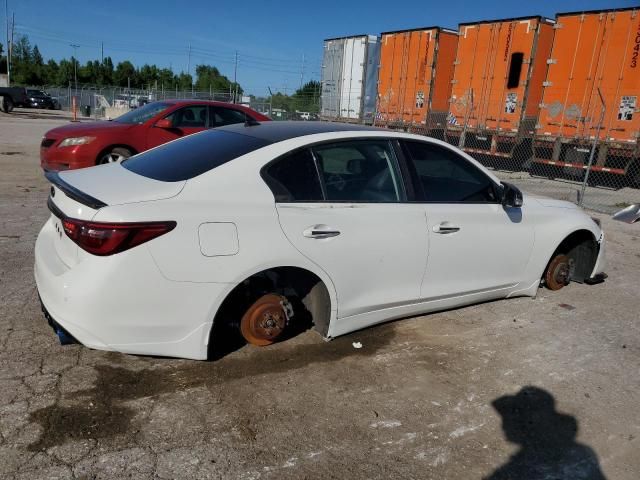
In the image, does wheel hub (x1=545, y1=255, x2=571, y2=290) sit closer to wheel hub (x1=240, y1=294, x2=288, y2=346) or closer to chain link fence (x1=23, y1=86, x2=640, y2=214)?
wheel hub (x1=240, y1=294, x2=288, y2=346)

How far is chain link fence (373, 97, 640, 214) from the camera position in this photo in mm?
12398

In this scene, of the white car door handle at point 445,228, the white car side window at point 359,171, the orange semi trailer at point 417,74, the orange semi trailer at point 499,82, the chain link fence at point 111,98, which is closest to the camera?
the white car side window at point 359,171

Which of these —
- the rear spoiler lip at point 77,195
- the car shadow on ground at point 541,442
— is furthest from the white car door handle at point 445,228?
the rear spoiler lip at point 77,195

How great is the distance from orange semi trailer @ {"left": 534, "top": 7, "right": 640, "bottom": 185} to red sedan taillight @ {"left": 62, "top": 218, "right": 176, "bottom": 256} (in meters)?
11.2

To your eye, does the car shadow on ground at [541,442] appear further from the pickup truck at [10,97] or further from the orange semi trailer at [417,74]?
the pickup truck at [10,97]

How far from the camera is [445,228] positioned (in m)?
3.77

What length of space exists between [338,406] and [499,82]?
45.6ft

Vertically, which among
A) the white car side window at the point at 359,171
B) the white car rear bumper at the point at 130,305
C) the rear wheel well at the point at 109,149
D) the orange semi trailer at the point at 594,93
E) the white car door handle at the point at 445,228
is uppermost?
the orange semi trailer at the point at 594,93

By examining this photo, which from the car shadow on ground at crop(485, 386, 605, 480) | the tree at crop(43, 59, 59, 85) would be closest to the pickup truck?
the car shadow on ground at crop(485, 386, 605, 480)

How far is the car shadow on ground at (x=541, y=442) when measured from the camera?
2.57m

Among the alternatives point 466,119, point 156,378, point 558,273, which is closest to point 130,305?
point 156,378

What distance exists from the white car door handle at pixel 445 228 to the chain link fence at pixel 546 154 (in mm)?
7737

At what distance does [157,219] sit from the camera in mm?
2758

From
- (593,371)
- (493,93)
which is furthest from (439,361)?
(493,93)
